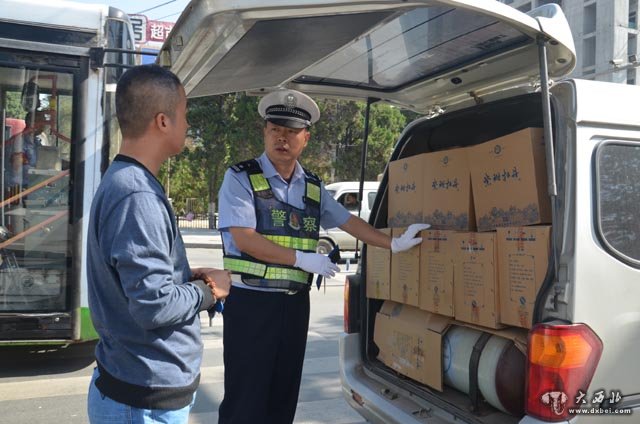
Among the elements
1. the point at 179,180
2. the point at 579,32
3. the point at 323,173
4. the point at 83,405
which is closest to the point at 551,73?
the point at 83,405

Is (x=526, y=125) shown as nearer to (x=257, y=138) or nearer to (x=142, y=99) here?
(x=142, y=99)

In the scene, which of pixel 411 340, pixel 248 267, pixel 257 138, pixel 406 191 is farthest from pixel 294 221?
pixel 257 138

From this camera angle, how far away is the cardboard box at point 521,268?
2.19 metres

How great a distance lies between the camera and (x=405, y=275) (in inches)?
119

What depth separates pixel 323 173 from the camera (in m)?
26.6

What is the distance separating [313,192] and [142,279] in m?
1.57

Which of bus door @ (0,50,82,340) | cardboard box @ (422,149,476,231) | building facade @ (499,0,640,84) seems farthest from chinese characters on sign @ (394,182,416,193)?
building facade @ (499,0,640,84)

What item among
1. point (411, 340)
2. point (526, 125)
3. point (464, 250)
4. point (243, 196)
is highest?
point (526, 125)

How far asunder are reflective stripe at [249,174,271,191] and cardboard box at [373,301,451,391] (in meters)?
1.07

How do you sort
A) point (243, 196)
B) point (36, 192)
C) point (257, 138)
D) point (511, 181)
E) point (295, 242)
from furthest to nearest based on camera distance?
point (257, 138) < point (36, 192) < point (295, 242) < point (243, 196) < point (511, 181)

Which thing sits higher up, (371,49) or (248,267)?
(371,49)

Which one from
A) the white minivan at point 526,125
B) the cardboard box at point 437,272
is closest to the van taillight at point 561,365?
the white minivan at point 526,125

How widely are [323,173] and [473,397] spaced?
24218 mm

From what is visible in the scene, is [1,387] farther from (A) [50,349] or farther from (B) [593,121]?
(B) [593,121]
